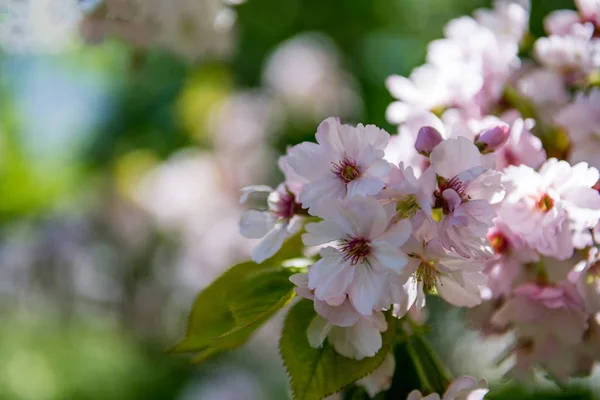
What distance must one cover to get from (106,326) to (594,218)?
4.55 feet

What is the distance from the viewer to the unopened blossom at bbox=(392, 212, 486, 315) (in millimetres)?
384

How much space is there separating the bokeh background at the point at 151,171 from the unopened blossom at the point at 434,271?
31.1 inches

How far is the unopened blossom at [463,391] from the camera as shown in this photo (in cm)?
41

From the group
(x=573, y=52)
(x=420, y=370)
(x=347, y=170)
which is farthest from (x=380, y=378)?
(x=573, y=52)

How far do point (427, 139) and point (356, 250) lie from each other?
3.0 inches

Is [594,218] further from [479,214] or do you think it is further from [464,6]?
[464,6]

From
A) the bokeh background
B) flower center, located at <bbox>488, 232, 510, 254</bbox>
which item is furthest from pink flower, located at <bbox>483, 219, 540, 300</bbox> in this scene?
the bokeh background

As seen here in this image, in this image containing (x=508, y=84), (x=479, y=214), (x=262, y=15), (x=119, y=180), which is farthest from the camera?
(x=119, y=180)

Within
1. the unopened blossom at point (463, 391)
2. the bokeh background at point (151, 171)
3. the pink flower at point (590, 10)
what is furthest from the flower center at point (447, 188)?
the bokeh background at point (151, 171)

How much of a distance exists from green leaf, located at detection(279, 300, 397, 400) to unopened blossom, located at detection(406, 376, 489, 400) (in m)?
0.03

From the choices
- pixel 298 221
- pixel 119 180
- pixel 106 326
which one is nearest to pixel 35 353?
pixel 106 326

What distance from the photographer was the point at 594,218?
41 centimetres

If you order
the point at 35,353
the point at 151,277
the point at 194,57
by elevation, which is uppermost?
the point at 194,57

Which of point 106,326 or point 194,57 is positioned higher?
point 194,57
